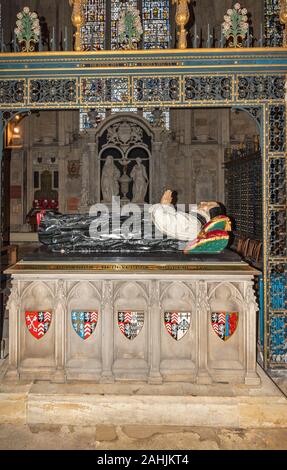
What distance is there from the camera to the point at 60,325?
4289 millimetres

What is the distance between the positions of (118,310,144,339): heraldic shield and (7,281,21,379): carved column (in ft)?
3.41

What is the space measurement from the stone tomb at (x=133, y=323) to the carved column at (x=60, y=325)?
1 cm

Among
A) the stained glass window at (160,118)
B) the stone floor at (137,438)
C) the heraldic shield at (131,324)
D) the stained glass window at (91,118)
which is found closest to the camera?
the stone floor at (137,438)

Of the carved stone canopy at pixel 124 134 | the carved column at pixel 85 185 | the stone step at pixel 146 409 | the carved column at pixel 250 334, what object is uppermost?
the carved stone canopy at pixel 124 134

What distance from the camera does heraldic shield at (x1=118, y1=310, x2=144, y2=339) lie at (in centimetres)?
436

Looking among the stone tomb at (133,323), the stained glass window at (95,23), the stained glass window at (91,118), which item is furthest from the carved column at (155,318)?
the stained glass window at (95,23)

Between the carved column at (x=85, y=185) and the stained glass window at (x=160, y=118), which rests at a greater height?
the stained glass window at (x=160, y=118)

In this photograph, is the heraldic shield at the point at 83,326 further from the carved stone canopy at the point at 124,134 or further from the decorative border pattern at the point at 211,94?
the carved stone canopy at the point at 124,134

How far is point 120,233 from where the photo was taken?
5223 mm

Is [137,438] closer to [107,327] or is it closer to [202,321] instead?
[107,327]

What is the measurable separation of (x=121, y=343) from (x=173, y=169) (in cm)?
1226

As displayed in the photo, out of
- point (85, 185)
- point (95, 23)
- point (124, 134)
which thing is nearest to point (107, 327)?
point (85, 185)

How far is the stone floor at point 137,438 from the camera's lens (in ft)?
11.6
